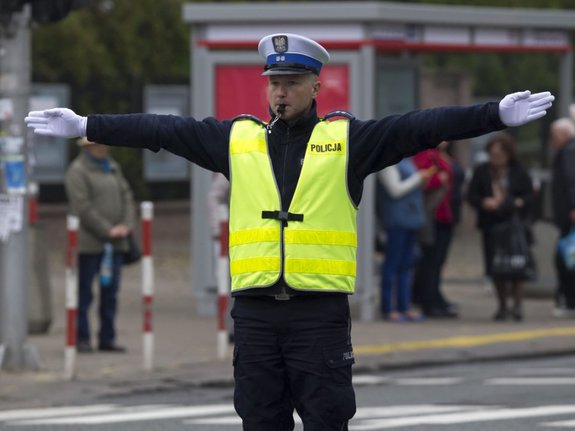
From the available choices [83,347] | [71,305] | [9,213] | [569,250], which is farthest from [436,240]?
[9,213]

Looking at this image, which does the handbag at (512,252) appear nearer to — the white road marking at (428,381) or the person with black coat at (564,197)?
the person with black coat at (564,197)

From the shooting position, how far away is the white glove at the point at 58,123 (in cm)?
602

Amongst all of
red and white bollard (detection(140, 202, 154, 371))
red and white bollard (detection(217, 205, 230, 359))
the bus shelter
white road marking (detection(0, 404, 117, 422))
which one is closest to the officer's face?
white road marking (detection(0, 404, 117, 422))

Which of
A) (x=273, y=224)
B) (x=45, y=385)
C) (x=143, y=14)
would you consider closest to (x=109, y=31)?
(x=143, y=14)

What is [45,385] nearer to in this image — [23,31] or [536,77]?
[23,31]

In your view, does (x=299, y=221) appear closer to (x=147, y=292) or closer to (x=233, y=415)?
(x=233, y=415)

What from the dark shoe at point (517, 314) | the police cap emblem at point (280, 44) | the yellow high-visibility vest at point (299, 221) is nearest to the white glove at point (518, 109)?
the yellow high-visibility vest at point (299, 221)

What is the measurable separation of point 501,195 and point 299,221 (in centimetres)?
1019

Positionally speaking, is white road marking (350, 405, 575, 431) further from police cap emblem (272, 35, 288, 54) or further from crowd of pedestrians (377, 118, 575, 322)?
crowd of pedestrians (377, 118, 575, 322)

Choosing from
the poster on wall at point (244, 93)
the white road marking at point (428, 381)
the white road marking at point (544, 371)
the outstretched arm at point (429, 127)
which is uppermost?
the poster on wall at point (244, 93)

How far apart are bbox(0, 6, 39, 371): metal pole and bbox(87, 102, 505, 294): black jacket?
5.81 m

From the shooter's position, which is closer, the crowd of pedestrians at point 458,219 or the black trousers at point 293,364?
the black trousers at point 293,364

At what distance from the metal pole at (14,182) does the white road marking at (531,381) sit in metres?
3.25

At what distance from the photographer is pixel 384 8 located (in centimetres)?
1563
